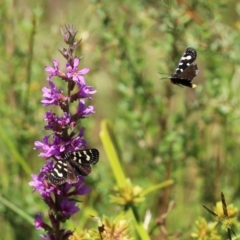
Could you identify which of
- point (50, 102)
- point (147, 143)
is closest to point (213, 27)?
point (147, 143)

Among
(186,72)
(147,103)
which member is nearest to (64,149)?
(186,72)

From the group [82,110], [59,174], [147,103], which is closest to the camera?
[59,174]

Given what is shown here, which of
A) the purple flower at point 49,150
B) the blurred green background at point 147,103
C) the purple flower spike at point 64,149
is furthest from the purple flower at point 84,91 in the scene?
the blurred green background at point 147,103

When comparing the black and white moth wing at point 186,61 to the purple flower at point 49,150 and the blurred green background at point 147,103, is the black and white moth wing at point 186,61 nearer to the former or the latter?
the purple flower at point 49,150

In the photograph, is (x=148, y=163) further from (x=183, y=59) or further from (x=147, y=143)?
(x=183, y=59)

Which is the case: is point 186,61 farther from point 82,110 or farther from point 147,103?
point 147,103

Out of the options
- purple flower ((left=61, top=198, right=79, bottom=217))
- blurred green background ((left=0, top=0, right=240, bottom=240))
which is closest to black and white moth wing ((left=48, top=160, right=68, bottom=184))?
purple flower ((left=61, top=198, right=79, bottom=217))

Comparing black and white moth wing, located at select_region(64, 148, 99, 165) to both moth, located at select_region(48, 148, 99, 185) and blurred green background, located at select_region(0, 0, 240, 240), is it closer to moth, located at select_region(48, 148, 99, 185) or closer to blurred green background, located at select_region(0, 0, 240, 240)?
moth, located at select_region(48, 148, 99, 185)

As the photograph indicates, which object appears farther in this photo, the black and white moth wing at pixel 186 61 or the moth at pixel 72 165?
the black and white moth wing at pixel 186 61
